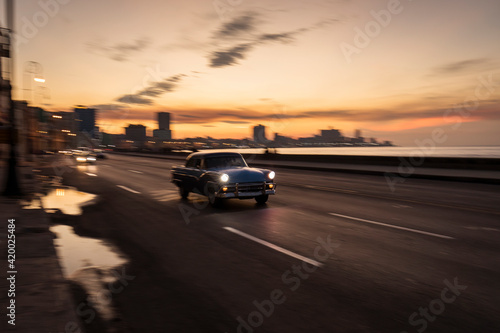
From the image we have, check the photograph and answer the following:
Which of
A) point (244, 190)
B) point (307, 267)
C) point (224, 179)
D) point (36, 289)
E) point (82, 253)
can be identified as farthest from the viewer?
point (244, 190)

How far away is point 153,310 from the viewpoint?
4.02m

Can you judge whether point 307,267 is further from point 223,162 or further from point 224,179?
point 223,162

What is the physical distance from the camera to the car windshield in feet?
37.6

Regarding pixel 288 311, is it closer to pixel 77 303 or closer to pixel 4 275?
pixel 77 303

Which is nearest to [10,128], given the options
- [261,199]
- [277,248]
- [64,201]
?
[64,201]

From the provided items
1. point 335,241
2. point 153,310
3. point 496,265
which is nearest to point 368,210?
point 335,241

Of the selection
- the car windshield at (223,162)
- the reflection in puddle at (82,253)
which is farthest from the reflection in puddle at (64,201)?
the car windshield at (223,162)

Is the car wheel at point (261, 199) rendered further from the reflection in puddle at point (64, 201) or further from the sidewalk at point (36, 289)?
the sidewalk at point (36, 289)

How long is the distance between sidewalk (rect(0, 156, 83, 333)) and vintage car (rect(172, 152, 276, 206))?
452 cm

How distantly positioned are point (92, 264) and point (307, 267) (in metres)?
3.19

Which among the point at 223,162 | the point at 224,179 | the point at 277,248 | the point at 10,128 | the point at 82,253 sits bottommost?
the point at 82,253

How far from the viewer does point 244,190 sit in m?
10.5

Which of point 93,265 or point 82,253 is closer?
point 93,265

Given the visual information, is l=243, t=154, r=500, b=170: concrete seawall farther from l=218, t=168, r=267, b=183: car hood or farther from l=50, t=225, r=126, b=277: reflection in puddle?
l=50, t=225, r=126, b=277: reflection in puddle
